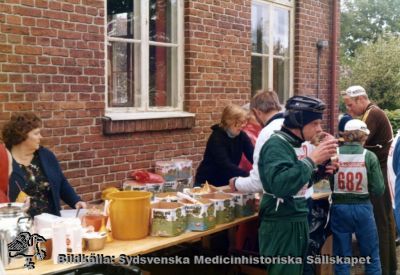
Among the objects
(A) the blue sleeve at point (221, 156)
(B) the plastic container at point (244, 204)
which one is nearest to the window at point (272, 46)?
(A) the blue sleeve at point (221, 156)

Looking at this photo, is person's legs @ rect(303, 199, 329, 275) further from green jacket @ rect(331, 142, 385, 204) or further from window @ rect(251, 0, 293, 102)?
window @ rect(251, 0, 293, 102)

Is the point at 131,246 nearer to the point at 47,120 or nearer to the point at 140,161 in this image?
the point at 47,120

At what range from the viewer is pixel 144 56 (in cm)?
558

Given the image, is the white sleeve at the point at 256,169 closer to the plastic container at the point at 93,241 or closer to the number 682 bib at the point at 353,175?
the number 682 bib at the point at 353,175

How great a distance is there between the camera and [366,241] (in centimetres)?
476

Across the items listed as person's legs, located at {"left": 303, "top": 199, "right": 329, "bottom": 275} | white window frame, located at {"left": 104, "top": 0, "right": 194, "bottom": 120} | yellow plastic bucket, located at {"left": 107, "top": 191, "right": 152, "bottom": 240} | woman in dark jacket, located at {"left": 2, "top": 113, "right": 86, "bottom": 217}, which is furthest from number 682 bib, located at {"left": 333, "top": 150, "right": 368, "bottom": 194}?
woman in dark jacket, located at {"left": 2, "top": 113, "right": 86, "bottom": 217}

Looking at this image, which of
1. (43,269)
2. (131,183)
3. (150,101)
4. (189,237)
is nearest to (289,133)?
(189,237)

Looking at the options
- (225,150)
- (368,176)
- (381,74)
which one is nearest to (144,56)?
(225,150)

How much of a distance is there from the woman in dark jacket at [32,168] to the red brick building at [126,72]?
1.83 ft

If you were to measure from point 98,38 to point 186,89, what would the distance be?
1389 mm

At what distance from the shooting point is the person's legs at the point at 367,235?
472 cm

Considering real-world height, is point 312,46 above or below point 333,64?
above

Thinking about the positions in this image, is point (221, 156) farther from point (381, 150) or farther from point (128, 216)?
point (381, 150)

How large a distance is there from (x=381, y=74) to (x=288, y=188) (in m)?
20.4
